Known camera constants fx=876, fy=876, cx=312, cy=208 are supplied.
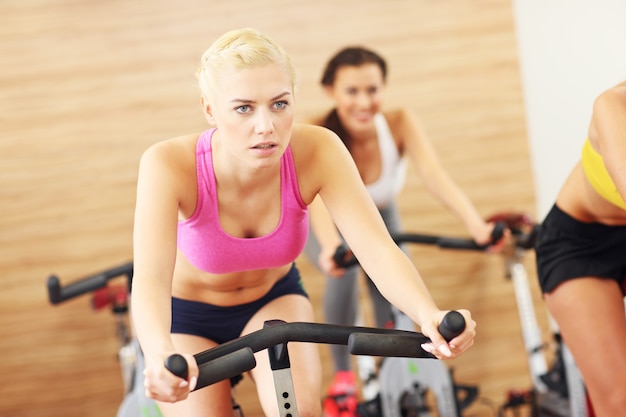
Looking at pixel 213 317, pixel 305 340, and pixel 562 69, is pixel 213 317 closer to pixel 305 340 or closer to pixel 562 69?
pixel 305 340

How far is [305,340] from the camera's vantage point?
1674 millimetres

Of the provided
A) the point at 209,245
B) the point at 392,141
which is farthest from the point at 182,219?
the point at 392,141

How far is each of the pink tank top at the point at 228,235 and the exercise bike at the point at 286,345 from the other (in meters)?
0.45

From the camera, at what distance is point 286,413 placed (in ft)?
5.69

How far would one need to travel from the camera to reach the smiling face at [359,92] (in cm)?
343

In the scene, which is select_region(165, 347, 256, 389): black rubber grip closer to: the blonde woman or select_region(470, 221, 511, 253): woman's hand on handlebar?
the blonde woman

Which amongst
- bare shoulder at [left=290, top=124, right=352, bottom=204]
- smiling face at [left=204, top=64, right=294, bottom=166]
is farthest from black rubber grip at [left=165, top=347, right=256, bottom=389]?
bare shoulder at [left=290, top=124, right=352, bottom=204]

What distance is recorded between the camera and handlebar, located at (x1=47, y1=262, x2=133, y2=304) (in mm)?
3178

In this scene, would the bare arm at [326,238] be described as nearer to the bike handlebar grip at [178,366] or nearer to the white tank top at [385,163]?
the white tank top at [385,163]

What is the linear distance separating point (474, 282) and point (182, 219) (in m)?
2.75

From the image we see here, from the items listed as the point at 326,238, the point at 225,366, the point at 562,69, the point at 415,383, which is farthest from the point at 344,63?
the point at 225,366

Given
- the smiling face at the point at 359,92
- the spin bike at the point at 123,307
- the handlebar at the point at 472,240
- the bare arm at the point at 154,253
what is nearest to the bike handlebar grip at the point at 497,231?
the handlebar at the point at 472,240

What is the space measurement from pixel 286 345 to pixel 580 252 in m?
1.03

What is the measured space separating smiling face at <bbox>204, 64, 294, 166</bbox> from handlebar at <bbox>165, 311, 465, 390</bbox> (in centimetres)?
40
